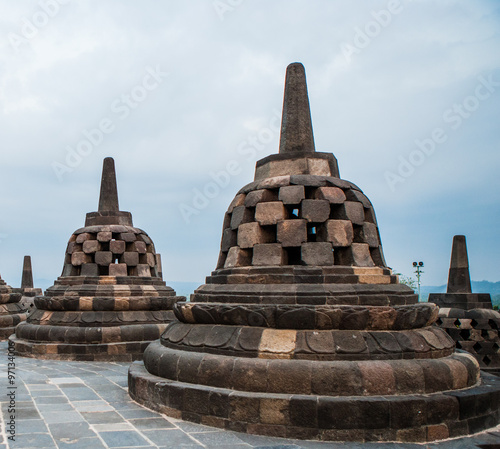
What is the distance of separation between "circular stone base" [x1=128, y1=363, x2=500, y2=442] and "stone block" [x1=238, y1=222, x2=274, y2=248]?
205 centimetres

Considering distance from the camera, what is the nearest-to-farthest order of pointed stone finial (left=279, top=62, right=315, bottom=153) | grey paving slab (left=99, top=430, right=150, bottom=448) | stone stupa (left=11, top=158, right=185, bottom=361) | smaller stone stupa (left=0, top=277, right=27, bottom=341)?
grey paving slab (left=99, top=430, right=150, bottom=448) < pointed stone finial (left=279, top=62, right=315, bottom=153) < stone stupa (left=11, top=158, right=185, bottom=361) < smaller stone stupa (left=0, top=277, right=27, bottom=341)

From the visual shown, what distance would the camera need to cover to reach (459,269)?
11.4 meters

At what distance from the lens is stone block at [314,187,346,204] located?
256 inches

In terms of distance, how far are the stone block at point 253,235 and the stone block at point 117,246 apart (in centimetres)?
618

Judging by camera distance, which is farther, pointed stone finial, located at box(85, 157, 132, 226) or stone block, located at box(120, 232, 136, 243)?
pointed stone finial, located at box(85, 157, 132, 226)

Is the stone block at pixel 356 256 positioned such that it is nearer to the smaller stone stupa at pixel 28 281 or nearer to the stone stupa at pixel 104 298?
the stone stupa at pixel 104 298

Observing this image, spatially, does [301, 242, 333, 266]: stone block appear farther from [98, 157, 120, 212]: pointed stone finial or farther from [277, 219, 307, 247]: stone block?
[98, 157, 120, 212]: pointed stone finial

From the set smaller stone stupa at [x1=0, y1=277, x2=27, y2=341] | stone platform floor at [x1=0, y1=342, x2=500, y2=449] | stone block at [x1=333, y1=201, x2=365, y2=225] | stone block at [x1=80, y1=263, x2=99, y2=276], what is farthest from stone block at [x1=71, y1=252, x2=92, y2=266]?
stone block at [x1=333, y1=201, x2=365, y2=225]

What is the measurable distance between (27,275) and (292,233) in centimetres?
1883

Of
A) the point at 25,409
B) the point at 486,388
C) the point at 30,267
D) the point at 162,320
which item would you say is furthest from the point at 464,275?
the point at 30,267

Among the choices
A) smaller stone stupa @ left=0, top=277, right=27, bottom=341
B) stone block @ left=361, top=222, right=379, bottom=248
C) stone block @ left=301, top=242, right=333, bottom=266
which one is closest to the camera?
stone block @ left=301, top=242, right=333, bottom=266

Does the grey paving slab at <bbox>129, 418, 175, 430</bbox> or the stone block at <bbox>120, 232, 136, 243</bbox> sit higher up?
the stone block at <bbox>120, 232, 136, 243</bbox>

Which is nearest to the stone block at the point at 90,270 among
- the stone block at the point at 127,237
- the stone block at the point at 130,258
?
the stone block at the point at 130,258

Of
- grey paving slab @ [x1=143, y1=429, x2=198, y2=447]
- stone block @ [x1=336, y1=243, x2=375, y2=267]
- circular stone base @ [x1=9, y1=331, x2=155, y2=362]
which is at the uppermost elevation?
stone block @ [x1=336, y1=243, x2=375, y2=267]
